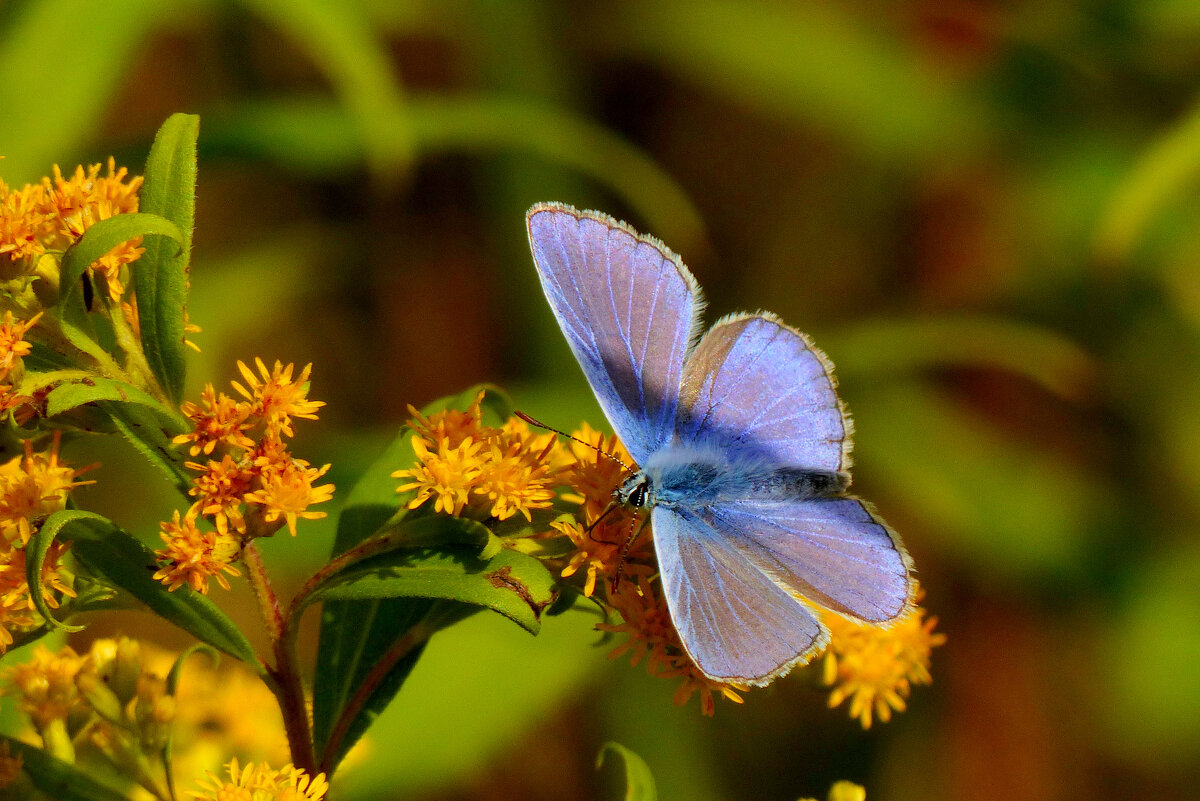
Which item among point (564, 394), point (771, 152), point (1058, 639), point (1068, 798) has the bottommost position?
point (1068, 798)

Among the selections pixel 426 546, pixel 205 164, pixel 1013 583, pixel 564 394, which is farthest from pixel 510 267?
pixel 426 546

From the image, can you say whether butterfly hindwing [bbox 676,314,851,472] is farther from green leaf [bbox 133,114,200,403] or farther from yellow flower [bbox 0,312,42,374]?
yellow flower [bbox 0,312,42,374]

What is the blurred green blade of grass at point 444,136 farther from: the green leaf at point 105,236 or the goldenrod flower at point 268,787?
the goldenrod flower at point 268,787

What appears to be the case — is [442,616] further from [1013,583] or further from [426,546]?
[1013,583]

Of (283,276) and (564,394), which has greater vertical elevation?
(283,276)

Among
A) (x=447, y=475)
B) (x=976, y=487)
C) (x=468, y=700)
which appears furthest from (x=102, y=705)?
(x=976, y=487)

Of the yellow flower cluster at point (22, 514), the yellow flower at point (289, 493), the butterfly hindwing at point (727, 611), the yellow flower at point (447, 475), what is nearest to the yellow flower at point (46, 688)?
the yellow flower cluster at point (22, 514)
